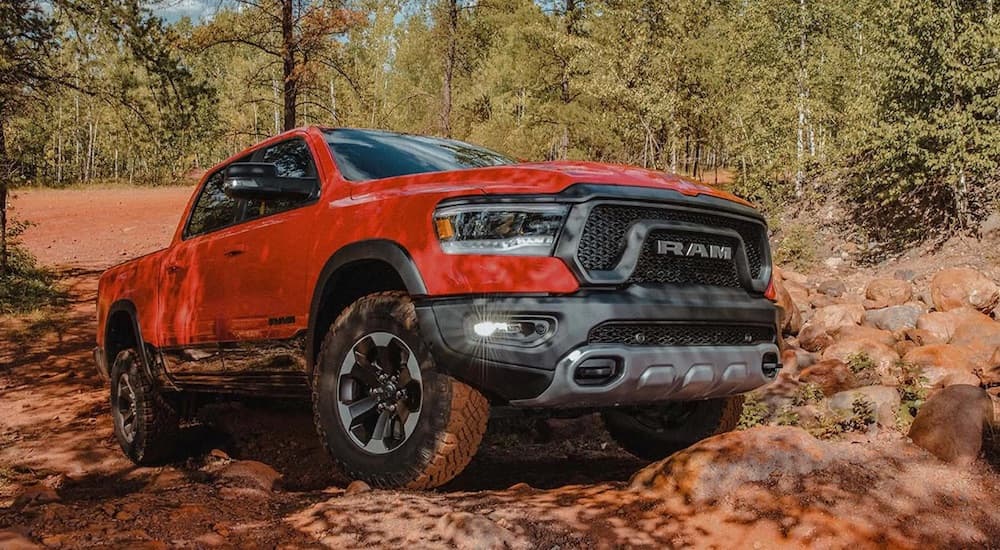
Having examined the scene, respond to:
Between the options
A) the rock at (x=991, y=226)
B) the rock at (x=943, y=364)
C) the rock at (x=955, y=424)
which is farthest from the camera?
the rock at (x=991, y=226)

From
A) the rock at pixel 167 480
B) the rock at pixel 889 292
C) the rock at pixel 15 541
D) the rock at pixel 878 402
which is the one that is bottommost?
the rock at pixel 167 480

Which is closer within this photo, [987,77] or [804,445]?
[804,445]

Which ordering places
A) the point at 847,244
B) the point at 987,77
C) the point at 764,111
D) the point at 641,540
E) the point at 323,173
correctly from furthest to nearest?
the point at 764,111, the point at 847,244, the point at 987,77, the point at 323,173, the point at 641,540

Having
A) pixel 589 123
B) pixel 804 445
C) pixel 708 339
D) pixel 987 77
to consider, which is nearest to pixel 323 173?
pixel 708 339

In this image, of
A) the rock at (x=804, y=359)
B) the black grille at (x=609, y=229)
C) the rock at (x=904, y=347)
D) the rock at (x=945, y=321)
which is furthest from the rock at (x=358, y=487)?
the rock at (x=945, y=321)

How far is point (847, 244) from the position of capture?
17.1m

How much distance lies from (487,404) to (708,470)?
104 cm

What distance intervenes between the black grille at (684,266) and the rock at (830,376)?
4.71m

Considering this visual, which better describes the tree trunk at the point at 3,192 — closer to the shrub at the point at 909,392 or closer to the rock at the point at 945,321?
the shrub at the point at 909,392

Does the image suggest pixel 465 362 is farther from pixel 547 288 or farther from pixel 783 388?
pixel 783 388

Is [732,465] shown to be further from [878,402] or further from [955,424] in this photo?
[878,402]

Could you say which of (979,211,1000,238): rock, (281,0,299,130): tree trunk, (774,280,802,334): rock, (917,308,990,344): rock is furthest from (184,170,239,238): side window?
(979,211,1000,238): rock

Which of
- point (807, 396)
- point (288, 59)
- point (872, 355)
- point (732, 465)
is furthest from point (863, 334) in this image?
point (288, 59)

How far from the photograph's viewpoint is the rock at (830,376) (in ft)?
25.6
